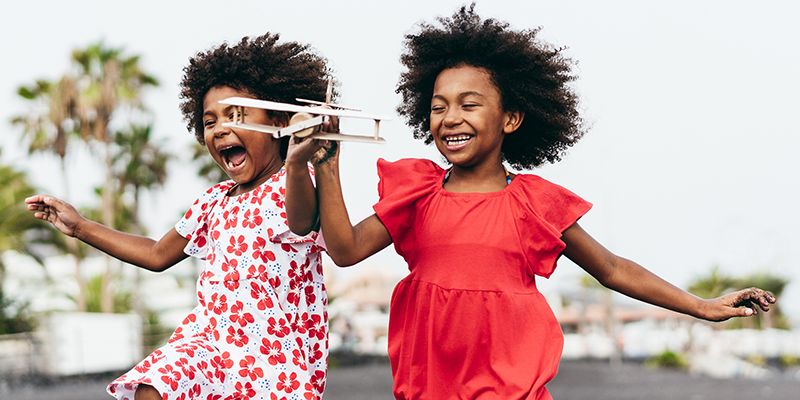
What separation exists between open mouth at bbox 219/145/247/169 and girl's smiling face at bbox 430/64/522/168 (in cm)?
81

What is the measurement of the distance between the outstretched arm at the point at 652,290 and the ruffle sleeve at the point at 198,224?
1515 mm

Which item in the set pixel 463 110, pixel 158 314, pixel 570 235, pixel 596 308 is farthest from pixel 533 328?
pixel 596 308

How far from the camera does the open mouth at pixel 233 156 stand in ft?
17.0

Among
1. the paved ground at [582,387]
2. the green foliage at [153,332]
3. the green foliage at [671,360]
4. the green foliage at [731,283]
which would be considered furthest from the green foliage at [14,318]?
the green foliage at [671,360]

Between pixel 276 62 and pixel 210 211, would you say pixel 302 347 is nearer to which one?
pixel 210 211

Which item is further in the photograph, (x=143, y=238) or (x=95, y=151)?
(x=95, y=151)

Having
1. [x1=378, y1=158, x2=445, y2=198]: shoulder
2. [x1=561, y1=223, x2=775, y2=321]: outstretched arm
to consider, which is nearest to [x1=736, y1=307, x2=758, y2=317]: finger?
[x1=561, y1=223, x2=775, y2=321]: outstretched arm

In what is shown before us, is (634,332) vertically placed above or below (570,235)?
below

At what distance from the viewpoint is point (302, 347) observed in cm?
515

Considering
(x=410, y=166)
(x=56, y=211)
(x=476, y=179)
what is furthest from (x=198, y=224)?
(x=476, y=179)

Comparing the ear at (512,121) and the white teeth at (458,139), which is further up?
the ear at (512,121)

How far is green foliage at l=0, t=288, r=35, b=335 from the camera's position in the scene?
103 ft

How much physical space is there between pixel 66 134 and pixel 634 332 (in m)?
52.1

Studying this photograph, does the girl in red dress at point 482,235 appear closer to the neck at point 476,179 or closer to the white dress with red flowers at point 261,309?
the neck at point 476,179
